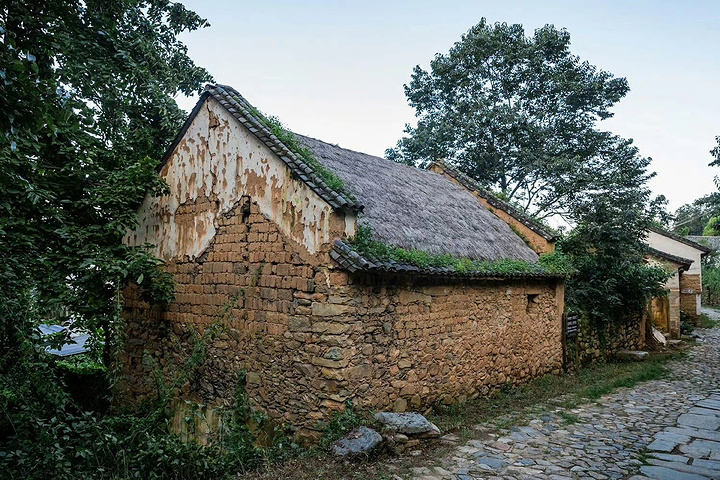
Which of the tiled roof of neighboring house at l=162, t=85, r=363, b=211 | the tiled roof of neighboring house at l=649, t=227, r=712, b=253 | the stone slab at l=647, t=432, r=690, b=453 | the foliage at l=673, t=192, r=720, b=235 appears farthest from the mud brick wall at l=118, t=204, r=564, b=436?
the foliage at l=673, t=192, r=720, b=235

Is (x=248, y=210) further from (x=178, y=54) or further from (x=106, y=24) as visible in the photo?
(x=178, y=54)

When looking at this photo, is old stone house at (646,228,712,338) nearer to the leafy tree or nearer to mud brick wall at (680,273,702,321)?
mud brick wall at (680,273,702,321)

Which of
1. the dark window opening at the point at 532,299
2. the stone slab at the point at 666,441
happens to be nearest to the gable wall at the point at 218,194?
the stone slab at the point at 666,441

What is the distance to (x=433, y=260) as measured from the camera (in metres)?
7.21

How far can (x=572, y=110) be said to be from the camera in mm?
22172

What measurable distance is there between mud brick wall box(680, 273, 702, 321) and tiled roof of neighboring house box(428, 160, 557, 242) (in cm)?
1362

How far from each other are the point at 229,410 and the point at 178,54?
9.52 metres

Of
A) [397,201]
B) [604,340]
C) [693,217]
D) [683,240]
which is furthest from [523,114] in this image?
[693,217]

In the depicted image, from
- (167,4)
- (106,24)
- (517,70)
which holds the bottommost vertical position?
(106,24)

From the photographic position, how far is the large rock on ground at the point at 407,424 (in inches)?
232

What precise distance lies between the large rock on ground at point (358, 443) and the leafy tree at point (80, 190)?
3483 mm

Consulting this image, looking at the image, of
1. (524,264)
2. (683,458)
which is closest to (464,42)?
(524,264)

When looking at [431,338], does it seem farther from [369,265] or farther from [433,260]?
[369,265]

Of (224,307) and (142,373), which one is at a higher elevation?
(224,307)
